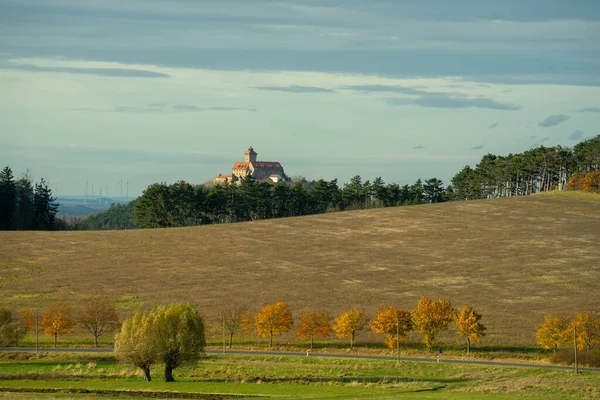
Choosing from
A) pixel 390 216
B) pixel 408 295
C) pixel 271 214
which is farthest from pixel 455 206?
pixel 408 295

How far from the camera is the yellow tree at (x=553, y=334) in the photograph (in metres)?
78.1

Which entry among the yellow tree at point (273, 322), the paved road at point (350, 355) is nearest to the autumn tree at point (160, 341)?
the paved road at point (350, 355)

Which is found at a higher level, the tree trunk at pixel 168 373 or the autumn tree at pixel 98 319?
the autumn tree at pixel 98 319

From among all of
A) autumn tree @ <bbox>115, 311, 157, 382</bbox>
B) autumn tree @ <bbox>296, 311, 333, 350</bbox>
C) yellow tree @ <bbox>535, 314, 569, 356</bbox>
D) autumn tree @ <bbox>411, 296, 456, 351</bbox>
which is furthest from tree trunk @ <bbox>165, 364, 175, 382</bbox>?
yellow tree @ <bbox>535, 314, 569, 356</bbox>

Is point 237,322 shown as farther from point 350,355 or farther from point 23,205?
point 23,205

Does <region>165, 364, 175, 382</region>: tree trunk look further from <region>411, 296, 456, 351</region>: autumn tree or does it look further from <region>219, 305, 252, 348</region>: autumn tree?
<region>411, 296, 456, 351</region>: autumn tree

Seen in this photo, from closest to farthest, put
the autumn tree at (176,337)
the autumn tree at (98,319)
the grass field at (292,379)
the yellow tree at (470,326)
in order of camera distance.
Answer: the grass field at (292,379) < the autumn tree at (176,337) < the yellow tree at (470,326) < the autumn tree at (98,319)

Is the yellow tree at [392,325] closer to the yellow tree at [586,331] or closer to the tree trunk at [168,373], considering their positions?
the yellow tree at [586,331]

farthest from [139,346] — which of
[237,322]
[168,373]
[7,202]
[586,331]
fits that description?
[7,202]

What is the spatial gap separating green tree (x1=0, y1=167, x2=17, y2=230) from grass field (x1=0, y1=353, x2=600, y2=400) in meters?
101

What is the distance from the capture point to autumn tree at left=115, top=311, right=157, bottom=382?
218 ft

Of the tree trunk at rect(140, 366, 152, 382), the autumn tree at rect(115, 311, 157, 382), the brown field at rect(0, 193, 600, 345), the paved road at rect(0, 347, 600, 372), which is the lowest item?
the tree trunk at rect(140, 366, 152, 382)

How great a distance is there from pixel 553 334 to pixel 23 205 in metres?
130

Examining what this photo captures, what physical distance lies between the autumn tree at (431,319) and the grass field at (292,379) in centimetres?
1097
